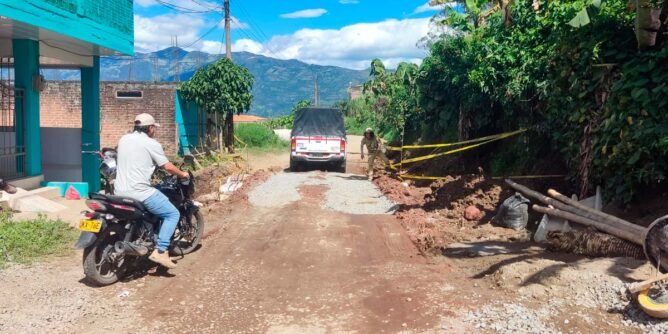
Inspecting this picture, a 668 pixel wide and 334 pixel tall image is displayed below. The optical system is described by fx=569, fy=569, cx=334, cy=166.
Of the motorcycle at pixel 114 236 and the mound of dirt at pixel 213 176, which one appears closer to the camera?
the motorcycle at pixel 114 236

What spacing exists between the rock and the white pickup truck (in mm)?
9426

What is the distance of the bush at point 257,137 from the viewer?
97.8 ft

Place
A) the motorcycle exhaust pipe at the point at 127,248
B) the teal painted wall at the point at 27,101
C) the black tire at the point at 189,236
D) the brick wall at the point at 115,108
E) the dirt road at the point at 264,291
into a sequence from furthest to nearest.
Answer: the brick wall at the point at 115,108 < the teal painted wall at the point at 27,101 < the black tire at the point at 189,236 < the motorcycle exhaust pipe at the point at 127,248 < the dirt road at the point at 264,291

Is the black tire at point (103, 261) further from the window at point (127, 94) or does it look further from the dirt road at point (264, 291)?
the window at point (127, 94)

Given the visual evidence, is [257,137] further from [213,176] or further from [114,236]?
[114,236]

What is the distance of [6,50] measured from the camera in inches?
471

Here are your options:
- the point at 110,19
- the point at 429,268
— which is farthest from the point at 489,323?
the point at 110,19

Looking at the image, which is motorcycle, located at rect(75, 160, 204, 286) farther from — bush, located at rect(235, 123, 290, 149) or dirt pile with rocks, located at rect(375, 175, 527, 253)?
bush, located at rect(235, 123, 290, 149)

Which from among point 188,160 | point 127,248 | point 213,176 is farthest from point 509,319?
point 188,160

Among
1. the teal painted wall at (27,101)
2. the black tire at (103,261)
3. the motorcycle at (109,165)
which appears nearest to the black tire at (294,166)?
the motorcycle at (109,165)

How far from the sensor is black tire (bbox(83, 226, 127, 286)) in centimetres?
588

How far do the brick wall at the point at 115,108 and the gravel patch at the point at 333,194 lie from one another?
943cm

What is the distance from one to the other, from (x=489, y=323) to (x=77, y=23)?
9.98 metres

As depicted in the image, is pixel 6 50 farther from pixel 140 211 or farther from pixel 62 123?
pixel 62 123
